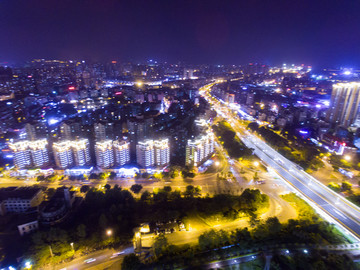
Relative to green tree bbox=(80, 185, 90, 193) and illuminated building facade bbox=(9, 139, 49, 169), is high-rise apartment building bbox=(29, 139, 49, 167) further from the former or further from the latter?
green tree bbox=(80, 185, 90, 193)

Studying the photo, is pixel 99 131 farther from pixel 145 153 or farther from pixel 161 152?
pixel 161 152

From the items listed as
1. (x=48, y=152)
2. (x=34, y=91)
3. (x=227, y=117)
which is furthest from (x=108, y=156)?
(x=34, y=91)

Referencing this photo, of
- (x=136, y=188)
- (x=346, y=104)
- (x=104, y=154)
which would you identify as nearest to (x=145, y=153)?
(x=136, y=188)

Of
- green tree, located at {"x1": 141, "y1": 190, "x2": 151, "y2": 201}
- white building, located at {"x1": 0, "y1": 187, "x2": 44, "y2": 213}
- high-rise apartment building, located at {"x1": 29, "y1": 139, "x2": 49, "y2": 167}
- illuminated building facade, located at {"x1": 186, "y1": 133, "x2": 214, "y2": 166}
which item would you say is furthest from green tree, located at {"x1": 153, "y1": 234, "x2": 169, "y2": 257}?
high-rise apartment building, located at {"x1": 29, "y1": 139, "x2": 49, "y2": 167}

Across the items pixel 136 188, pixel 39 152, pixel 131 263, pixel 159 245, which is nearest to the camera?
pixel 131 263

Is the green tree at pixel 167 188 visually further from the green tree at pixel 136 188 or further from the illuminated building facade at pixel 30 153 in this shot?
the illuminated building facade at pixel 30 153

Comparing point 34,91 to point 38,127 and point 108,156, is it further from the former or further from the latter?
point 108,156

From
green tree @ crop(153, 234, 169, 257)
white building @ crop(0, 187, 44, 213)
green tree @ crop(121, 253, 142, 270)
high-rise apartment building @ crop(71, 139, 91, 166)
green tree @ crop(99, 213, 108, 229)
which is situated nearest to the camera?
green tree @ crop(121, 253, 142, 270)
